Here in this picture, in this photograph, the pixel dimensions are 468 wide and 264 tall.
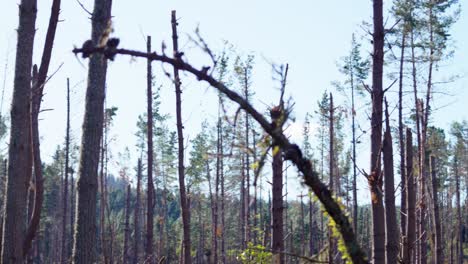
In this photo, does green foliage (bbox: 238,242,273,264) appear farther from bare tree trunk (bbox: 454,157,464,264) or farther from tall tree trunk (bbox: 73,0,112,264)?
bare tree trunk (bbox: 454,157,464,264)

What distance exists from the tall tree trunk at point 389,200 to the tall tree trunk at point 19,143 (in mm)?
4812

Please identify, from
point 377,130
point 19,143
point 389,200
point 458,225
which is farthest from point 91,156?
point 458,225

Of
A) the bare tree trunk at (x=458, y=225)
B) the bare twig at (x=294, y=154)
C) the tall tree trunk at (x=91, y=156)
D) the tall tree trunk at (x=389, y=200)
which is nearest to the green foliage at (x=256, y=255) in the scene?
the tall tree trunk at (x=389, y=200)

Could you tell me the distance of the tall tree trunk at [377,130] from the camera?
8.45 metres

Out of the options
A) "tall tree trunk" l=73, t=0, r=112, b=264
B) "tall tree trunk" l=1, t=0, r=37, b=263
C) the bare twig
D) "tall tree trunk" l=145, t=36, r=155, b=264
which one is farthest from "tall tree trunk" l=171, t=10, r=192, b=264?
the bare twig

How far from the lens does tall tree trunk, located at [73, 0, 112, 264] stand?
25.2ft

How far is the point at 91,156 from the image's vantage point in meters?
7.84

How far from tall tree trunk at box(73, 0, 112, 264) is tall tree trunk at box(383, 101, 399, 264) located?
3.76 m

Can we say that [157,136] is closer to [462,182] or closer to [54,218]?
[54,218]

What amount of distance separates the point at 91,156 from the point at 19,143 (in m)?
1.60

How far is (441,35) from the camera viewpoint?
27094 mm

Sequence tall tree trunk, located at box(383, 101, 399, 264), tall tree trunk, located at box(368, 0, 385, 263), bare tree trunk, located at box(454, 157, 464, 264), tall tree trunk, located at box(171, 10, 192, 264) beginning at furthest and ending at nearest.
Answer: bare tree trunk, located at box(454, 157, 464, 264), tall tree trunk, located at box(171, 10, 192, 264), tall tree trunk, located at box(383, 101, 399, 264), tall tree trunk, located at box(368, 0, 385, 263)

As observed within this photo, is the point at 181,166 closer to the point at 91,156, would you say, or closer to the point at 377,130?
the point at 377,130

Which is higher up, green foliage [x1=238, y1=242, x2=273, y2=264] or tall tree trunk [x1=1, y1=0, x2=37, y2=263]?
tall tree trunk [x1=1, y1=0, x2=37, y2=263]
